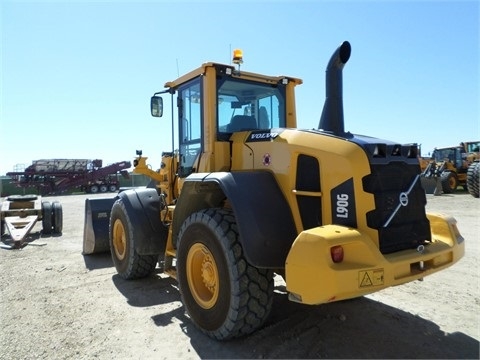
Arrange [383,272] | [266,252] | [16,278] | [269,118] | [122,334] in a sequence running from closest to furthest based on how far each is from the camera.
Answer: [383,272], [266,252], [122,334], [269,118], [16,278]

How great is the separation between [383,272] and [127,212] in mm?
3590

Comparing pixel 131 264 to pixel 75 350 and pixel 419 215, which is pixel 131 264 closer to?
pixel 75 350

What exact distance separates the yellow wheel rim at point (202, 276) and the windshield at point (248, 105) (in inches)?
56.7

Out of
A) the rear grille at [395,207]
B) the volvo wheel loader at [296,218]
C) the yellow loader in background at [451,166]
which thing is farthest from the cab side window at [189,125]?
the yellow loader in background at [451,166]

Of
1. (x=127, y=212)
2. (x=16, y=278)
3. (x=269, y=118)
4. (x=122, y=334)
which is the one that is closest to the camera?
(x=122, y=334)

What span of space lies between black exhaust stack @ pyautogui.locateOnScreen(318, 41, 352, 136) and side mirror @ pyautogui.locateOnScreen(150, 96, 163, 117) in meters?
2.50

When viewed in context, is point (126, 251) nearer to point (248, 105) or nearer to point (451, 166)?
point (248, 105)

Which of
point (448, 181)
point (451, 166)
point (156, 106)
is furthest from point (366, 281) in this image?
point (451, 166)

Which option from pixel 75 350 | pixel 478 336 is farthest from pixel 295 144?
pixel 75 350

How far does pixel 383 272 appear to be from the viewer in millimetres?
2809

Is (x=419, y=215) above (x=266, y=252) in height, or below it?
above

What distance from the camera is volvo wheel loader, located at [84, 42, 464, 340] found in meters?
2.81

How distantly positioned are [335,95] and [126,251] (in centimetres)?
358

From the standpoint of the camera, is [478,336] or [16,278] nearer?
[478,336]
